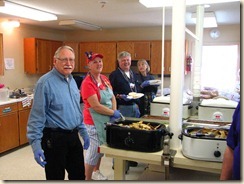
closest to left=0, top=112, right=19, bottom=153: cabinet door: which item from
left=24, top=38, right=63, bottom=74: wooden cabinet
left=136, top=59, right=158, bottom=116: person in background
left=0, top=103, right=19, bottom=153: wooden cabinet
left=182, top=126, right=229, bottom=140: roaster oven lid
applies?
left=0, top=103, right=19, bottom=153: wooden cabinet

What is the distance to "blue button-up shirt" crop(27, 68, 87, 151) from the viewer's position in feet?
6.41

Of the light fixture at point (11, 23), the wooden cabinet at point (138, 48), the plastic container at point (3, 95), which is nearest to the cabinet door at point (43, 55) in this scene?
the light fixture at point (11, 23)

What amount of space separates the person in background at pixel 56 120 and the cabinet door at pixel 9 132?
2.13m

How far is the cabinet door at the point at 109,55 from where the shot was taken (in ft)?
18.2

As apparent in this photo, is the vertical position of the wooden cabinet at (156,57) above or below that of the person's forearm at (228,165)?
above

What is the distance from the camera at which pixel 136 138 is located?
170 cm

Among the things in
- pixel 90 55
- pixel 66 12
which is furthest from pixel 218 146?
pixel 66 12

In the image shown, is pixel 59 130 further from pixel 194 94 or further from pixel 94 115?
pixel 194 94

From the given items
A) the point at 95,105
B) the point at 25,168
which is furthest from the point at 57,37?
the point at 95,105

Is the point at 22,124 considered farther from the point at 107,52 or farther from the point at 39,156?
the point at 39,156

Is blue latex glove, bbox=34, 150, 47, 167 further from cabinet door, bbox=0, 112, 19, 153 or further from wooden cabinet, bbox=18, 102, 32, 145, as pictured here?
wooden cabinet, bbox=18, 102, 32, 145

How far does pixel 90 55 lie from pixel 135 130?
1287 millimetres

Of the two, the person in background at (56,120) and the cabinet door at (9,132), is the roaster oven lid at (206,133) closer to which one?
the person in background at (56,120)

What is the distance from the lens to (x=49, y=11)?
12.3ft
